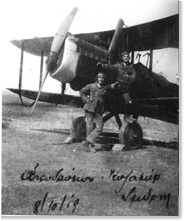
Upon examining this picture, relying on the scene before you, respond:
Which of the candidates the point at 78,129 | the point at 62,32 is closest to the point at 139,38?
the point at 62,32

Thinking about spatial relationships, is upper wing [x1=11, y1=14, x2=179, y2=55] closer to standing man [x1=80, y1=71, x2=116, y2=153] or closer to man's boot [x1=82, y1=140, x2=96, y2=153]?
standing man [x1=80, y1=71, x2=116, y2=153]

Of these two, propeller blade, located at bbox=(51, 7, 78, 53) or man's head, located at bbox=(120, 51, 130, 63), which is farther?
man's head, located at bbox=(120, 51, 130, 63)

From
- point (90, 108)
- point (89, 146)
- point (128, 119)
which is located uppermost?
point (90, 108)

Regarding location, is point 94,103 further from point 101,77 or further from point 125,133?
point 125,133

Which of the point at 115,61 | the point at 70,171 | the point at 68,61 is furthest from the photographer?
the point at 115,61

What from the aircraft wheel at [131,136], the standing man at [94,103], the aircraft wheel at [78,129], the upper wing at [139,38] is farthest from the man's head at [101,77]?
the aircraft wheel at [131,136]

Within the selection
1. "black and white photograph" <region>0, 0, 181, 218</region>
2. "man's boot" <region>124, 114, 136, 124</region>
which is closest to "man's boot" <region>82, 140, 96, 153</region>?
"black and white photograph" <region>0, 0, 181, 218</region>

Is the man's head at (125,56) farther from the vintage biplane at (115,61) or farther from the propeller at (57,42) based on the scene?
the propeller at (57,42)
